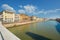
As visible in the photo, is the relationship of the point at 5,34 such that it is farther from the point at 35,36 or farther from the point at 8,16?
the point at 35,36

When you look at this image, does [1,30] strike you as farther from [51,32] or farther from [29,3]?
[51,32]

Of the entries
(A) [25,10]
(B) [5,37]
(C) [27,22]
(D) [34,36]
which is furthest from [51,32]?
(B) [5,37]

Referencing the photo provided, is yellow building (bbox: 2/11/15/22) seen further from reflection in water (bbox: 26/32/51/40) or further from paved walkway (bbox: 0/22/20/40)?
reflection in water (bbox: 26/32/51/40)

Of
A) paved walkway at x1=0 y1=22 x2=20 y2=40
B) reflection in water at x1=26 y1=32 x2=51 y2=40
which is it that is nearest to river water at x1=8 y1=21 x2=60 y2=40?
reflection in water at x1=26 y1=32 x2=51 y2=40

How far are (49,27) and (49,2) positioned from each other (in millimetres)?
539

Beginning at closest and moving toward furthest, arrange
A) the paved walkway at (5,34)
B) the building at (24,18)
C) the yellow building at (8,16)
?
the paved walkway at (5,34), the yellow building at (8,16), the building at (24,18)

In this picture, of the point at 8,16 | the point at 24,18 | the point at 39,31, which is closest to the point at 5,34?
the point at 8,16

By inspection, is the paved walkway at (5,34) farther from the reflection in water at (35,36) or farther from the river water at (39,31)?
the reflection in water at (35,36)

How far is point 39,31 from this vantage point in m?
2.75

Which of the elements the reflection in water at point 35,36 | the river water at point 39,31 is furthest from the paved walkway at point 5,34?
the reflection in water at point 35,36

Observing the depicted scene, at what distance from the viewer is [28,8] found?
273 cm

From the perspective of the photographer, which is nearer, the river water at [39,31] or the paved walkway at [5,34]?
the paved walkway at [5,34]

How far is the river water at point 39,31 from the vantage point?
104 inches

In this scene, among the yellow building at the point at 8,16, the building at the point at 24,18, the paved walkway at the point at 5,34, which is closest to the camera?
the paved walkway at the point at 5,34
